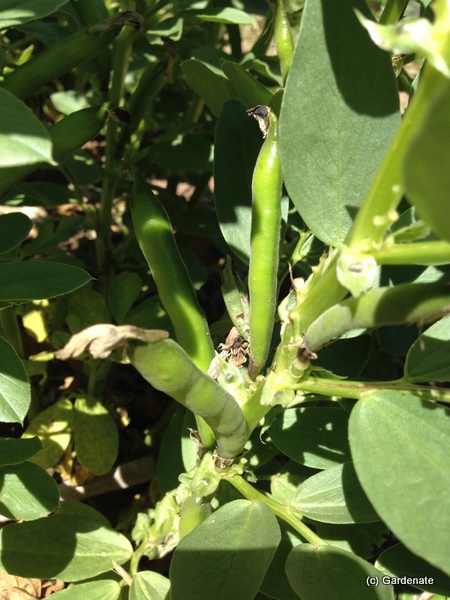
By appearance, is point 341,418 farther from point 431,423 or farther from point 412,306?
point 412,306

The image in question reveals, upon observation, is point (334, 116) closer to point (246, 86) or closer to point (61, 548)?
point (246, 86)

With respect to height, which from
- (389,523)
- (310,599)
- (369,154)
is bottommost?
(310,599)

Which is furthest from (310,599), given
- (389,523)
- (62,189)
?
(62,189)

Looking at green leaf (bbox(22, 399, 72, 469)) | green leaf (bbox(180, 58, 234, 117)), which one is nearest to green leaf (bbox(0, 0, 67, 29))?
green leaf (bbox(180, 58, 234, 117))

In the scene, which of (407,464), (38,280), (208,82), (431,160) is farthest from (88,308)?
(431,160)

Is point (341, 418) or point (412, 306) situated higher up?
point (412, 306)

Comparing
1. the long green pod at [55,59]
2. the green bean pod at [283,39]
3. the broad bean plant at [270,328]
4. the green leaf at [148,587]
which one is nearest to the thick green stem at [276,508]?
the broad bean plant at [270,328]
